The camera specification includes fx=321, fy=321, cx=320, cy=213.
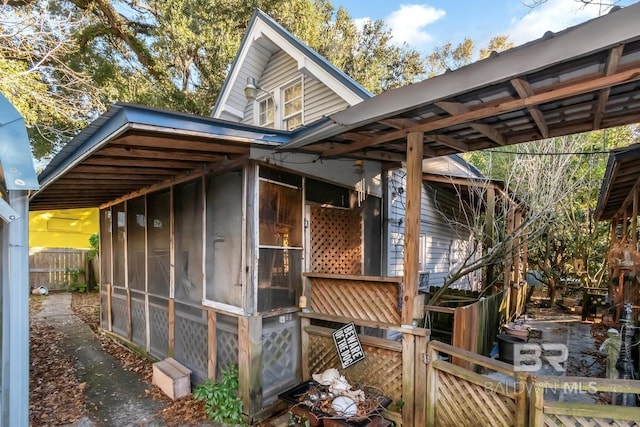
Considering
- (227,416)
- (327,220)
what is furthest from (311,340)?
(327,220)

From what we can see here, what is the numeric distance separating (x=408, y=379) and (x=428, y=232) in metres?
5.79

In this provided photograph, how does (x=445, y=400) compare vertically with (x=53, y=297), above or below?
above

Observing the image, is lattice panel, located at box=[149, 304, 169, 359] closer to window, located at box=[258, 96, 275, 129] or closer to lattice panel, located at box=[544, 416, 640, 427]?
window, located at box=[258, 96, 275, 129]

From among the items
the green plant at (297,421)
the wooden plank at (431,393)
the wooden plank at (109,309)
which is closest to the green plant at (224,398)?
the green plant at (297,421)

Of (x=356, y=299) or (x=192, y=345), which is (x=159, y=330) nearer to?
(x=192, y=345)

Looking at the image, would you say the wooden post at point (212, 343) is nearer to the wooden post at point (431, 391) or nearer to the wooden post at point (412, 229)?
the wooden post at point (412, 229)

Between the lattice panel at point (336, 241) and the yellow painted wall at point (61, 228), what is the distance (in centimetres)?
1522

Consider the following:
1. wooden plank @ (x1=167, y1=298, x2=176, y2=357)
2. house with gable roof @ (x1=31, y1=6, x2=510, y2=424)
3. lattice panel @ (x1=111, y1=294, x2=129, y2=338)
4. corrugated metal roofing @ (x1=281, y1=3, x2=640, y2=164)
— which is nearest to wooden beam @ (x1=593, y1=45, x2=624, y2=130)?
corrugated metal roofing @ (x1=281, y1=3, x2=640, y2=164)

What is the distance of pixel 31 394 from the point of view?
4.56 metres

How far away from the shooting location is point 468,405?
2.98 metres

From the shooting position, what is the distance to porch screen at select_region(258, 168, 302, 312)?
4.16 metres

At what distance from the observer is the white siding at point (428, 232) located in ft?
22.3

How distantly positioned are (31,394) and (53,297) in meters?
9.20

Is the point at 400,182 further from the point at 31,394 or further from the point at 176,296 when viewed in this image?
the point at 31,394
